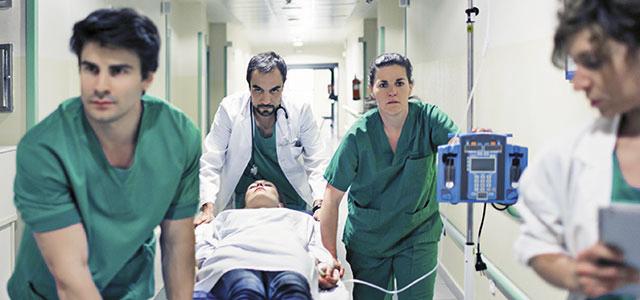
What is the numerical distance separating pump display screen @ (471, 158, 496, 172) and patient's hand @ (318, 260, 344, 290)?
636 millimetres

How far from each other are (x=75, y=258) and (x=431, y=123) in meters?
1.17

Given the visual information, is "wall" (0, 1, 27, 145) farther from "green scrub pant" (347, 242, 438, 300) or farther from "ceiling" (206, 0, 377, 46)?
→ "ceiling" (206, 0, 377, 46)

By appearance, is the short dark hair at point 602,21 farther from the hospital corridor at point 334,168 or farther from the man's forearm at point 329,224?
the man's forearm at point 329,224

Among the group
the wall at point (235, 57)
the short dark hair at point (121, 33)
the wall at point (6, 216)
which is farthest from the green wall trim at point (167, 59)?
the short dark hair at point (121, 33)

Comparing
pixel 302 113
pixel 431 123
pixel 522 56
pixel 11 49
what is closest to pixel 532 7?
pixel 522 56

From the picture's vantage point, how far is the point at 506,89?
2072 mm

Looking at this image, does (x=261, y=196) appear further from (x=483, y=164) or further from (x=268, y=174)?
(x=483, y=164)

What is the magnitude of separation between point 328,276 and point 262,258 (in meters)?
0.22

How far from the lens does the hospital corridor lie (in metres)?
0.69

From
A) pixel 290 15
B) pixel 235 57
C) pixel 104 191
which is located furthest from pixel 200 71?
pixel 104 191

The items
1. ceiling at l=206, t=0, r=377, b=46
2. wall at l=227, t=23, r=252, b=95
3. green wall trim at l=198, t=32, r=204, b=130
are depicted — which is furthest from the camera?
wall at l=227, t=23, r=252, b=95

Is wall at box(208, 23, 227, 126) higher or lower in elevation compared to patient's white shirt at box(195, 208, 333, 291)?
higher

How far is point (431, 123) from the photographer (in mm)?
1849

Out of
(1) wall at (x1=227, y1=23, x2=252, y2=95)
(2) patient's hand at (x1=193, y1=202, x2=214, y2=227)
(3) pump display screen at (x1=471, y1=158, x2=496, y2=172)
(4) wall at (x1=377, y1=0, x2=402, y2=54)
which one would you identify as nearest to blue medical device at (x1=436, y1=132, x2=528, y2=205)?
(3) pump display screen at (x1=471, y1=158, x2=496, y2=172)
